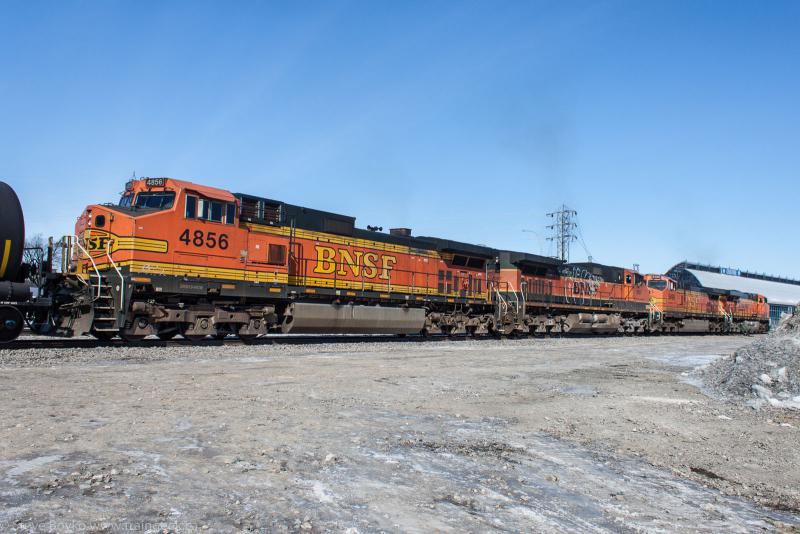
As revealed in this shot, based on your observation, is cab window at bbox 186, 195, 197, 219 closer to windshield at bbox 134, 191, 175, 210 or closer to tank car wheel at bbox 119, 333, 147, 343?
windshield at bbox 134, 191, 175, 210

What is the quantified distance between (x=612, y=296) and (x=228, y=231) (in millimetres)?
24816

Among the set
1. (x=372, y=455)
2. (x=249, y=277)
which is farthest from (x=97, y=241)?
(x=372, y=455)

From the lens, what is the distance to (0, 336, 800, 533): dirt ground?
4.07 m

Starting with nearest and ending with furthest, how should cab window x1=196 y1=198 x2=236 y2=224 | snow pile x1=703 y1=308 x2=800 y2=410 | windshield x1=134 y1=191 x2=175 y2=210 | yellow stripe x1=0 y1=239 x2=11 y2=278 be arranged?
1. snow pile x1=703 y1=308 x2=800 y2=410
2. yellow stripe x1=0 y1=239 x2=11 y2=278
3. windshield x1=134 y1=191 x2=175 y2=210
4. cab window x1=196 y1=198 x2=236 y2=224

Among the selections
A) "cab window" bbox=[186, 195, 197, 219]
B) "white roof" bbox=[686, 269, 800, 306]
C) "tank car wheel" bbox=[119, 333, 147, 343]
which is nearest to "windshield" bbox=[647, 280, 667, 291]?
"cab window" bbox=[186, 195, 197, 219]

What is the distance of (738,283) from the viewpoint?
83812 mm

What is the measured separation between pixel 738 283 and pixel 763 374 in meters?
83.2

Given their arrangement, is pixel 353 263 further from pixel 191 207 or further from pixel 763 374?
pixel 763 374

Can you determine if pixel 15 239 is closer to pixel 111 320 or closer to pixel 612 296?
pixel 111 320

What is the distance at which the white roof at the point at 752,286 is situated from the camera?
76.7m

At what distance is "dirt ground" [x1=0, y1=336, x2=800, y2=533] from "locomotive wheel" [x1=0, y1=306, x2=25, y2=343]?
98.3 inches

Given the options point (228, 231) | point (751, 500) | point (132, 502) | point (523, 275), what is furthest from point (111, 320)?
point (523, 275)

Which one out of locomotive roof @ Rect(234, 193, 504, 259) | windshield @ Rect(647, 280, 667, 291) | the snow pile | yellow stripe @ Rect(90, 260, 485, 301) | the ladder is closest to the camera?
the snow pile

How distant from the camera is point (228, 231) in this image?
1714 cm
